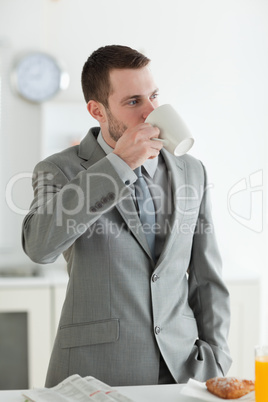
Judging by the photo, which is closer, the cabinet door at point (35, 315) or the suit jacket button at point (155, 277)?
the suit jacket button at point (155, 277)

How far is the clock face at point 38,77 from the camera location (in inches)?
130

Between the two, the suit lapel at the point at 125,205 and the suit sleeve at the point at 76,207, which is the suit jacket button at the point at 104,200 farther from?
the suit lapel at the point at 125,205

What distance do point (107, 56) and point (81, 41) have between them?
2.06 metres

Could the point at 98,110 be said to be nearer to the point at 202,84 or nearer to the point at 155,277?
the point at 155,277

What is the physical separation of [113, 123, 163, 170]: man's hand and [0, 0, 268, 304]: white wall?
220 centimetres

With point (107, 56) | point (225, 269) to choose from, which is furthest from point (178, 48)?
point (107, 56)

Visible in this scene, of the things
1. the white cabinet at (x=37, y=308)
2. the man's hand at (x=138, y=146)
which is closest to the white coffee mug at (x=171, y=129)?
the man's hand at (x=138, y=146)

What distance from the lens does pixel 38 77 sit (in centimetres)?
333

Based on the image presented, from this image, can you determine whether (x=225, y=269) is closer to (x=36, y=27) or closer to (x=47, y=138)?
(x=47, y=138)

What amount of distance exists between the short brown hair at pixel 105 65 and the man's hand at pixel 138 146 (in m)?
0.23

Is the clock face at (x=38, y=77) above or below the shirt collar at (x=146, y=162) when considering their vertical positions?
above

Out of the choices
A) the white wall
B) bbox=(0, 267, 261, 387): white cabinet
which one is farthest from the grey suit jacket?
the white wall

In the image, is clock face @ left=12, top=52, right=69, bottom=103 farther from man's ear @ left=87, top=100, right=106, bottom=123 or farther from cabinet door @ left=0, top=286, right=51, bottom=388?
man's ear @ left=87, top=100, right=106, bottom=123

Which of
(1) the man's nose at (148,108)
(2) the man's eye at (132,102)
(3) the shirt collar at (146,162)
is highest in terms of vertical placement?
(2) the man's eye at (132,102)
